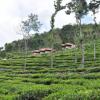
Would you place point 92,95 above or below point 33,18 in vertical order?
below

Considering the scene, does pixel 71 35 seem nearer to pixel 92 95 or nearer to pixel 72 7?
pixel 72 7

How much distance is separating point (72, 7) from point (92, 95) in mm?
67071

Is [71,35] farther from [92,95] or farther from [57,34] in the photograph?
[92,95]

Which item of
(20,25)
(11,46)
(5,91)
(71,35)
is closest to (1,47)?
(11,46)

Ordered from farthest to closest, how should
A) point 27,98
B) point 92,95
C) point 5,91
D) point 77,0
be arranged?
1. point 77,0
2. point 5,91
3. point 27,98
4. point 92,95

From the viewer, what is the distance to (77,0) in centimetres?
8050

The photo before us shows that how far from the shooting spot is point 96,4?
84.4m

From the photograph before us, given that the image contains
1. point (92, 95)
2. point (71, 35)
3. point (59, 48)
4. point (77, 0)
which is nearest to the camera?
point (92, 95)

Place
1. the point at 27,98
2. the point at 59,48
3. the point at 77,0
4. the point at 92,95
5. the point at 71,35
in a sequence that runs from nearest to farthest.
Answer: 1. the point at 92,95
2. the point at 27,98
3. the point at 77,0
4. the point at 59,48
5. the point at 71,35

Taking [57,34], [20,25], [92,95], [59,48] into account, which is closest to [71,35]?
[57,34]

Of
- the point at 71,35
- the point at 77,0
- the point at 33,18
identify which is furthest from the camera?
the point at 71,35

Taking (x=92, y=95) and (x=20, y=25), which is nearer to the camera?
(x=92, y=95)

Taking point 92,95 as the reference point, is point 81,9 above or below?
above

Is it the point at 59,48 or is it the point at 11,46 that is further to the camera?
the point at 11,46
